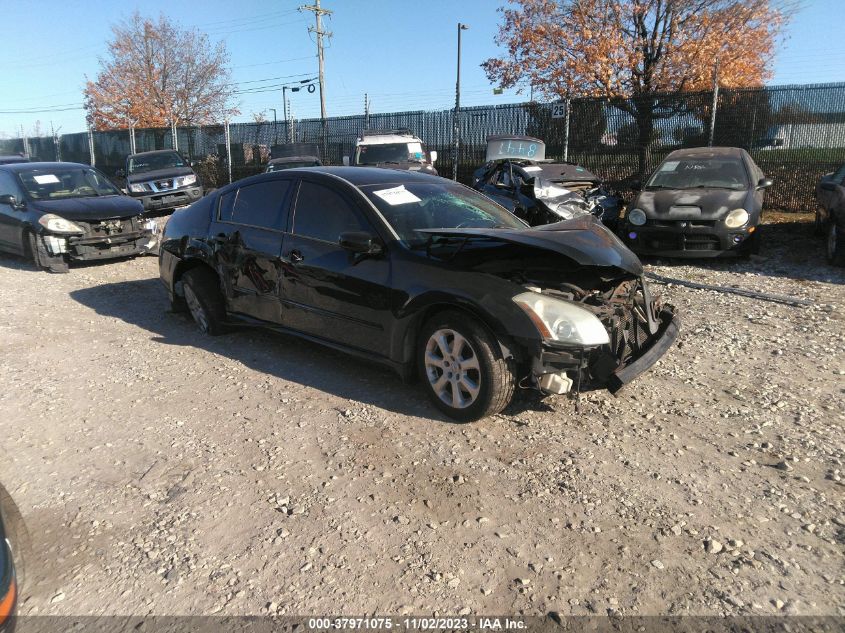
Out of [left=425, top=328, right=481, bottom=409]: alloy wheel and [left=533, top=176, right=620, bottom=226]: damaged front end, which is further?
[left=533, top=176, right=620, bottom=226]: damaged front end

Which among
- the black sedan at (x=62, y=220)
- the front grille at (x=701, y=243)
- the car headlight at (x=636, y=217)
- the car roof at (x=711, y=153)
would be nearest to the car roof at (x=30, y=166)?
the black sedan at (x=62, y=220)

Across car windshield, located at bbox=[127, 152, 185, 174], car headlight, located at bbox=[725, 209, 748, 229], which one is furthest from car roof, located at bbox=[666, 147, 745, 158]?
car windshield, located at bbox=[127, 152, 185, 174]

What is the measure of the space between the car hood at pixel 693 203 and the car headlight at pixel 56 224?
8.43 m

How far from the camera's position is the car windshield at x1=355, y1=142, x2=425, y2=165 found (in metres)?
14.2

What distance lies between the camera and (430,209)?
4.74 meters

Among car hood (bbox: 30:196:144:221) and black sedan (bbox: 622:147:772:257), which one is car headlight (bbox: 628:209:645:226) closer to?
black sedan (bbox: 622:147:772:257)

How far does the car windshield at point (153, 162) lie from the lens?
16109 mm

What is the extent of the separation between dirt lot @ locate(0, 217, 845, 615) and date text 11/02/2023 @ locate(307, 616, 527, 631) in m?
0.05

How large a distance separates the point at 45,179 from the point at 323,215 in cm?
766

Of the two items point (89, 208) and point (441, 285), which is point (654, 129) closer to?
point (89, 208)

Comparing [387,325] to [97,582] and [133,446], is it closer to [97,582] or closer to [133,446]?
[133,446]

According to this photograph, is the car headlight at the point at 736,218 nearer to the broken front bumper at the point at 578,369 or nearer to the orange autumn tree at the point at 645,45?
the broken front bumper at the point at 578,369

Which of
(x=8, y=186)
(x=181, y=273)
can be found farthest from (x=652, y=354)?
(x=8, y=186)

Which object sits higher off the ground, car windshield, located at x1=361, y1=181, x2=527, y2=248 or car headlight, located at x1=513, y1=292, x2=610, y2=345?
car windshield, located at x1=361, y1=181, x2=527, y2=248
